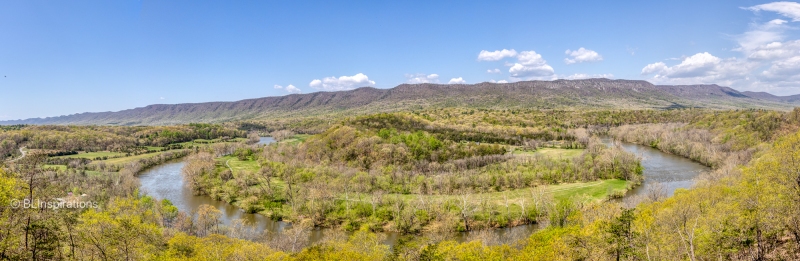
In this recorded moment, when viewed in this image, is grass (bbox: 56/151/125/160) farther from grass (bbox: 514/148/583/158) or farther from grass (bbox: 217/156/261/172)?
grass (bbox: 514/148/583/158)

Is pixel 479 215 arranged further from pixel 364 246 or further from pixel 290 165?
pixel 290 165

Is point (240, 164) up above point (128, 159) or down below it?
below

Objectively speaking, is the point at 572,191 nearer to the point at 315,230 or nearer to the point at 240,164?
the point at 315,230

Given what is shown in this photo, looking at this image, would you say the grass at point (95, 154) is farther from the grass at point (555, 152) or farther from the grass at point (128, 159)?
the grass at point (555, 152)

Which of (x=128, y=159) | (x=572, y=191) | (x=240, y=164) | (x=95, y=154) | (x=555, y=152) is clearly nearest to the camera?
(x=572, y=191)

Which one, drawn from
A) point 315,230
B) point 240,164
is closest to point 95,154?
point 240,164

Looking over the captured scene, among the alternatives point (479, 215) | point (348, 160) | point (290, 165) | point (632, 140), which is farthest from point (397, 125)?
point (632, 140)

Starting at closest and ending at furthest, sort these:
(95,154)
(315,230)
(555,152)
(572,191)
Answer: (315,230), (572,191), (555,152), (95,154)

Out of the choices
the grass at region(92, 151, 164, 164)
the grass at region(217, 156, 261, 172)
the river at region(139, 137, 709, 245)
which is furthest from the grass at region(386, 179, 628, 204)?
the grass at region(92, 151, 164, 164)

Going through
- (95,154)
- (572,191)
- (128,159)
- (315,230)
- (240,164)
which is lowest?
(315,230)
